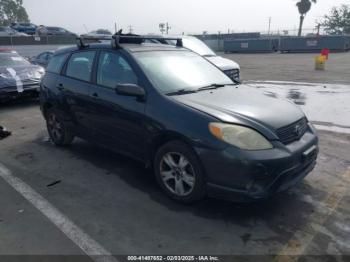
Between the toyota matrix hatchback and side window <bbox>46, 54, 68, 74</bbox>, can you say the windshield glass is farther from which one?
side window <bbox>46, 54, 68, 74</bbox>

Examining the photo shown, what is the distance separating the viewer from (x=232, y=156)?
10.9 feet

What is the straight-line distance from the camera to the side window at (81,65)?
4.99 m

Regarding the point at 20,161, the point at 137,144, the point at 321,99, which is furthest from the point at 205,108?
the point at 321,99

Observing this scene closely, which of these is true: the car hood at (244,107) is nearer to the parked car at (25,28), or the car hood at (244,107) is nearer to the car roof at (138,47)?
the car roof at (138,47)

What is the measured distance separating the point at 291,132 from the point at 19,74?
8167mm

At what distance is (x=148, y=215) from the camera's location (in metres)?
3.67

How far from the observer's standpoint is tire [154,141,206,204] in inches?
142

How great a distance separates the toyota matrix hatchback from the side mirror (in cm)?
1

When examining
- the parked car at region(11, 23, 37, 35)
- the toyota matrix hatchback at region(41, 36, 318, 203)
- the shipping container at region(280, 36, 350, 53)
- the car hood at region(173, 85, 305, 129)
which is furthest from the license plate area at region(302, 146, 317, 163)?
the parked car at region(11, 23, 37, 35)

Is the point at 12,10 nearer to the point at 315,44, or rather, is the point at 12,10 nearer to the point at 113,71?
the point at 315,44

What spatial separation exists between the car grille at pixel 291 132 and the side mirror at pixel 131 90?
1567mm

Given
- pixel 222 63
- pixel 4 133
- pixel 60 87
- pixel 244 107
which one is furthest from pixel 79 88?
pixel 222 63

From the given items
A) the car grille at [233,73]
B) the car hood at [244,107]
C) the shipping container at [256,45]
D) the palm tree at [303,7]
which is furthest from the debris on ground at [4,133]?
the palm tree at [303,7]

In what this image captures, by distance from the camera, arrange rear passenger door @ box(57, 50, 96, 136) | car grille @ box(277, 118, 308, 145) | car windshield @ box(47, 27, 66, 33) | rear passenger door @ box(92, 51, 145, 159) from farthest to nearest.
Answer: car windshield @ box(47, 27, 66, 33) < rear passenger door @ box(57, 50, 96, 136) < rear passenger door @ box(92, 51, 145, 159) < car grille @ box(277, 118, 308, 145)
